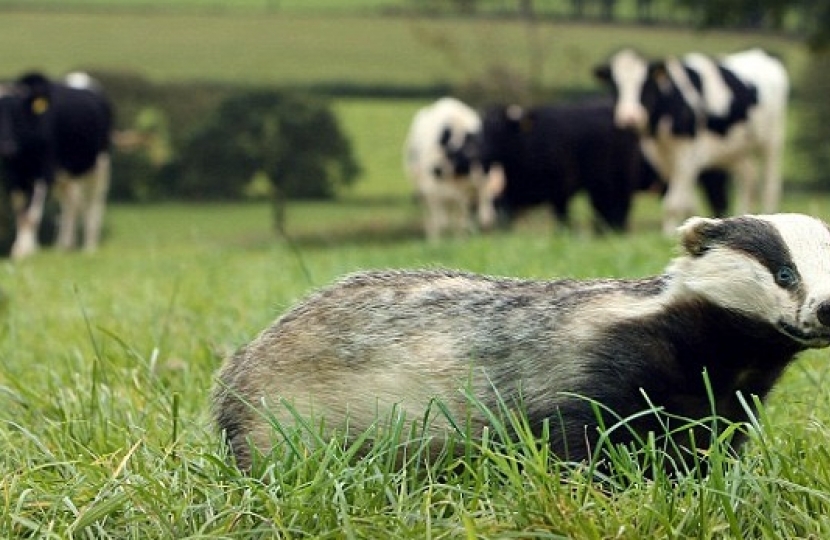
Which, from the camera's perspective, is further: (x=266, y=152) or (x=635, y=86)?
(x=266, y=152)

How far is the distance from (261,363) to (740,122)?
15.1 meters

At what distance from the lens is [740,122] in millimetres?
18297

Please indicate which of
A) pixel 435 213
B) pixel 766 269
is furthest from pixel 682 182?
pixel 766 269

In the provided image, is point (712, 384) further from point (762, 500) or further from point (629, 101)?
point (629, 101)

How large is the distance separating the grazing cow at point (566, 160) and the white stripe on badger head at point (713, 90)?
1878mm

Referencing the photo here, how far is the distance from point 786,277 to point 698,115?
14476 mm

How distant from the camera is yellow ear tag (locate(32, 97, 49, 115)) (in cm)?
2135

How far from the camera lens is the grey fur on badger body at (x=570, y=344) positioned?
3.59 metres

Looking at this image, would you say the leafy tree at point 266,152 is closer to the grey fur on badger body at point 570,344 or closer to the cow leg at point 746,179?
the cow leg at point 746,179

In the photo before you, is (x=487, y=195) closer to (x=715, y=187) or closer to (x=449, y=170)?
(x=449, y=170)

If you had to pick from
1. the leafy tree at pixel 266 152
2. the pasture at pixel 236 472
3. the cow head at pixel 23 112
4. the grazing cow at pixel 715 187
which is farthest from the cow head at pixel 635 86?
the leafy tree at pixel 266 152

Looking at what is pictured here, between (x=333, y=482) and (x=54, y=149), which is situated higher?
(x=333, y=482)

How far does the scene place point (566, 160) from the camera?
20.8 meters

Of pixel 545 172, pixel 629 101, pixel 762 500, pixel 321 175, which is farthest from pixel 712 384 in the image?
pixel 321 175
